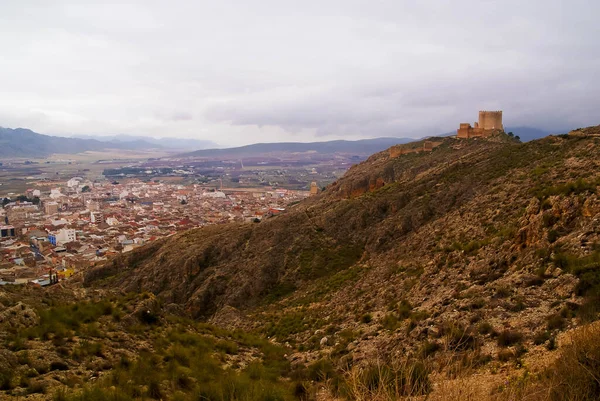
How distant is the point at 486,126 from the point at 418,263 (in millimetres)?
31134

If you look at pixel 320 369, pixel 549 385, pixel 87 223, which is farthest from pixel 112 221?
pixel 549 385

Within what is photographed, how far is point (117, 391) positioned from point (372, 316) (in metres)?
7.29

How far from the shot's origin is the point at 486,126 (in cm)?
3950

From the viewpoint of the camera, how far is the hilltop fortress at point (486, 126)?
3881 centimetres

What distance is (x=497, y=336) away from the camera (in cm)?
645

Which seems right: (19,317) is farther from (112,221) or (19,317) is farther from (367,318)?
(112,221)

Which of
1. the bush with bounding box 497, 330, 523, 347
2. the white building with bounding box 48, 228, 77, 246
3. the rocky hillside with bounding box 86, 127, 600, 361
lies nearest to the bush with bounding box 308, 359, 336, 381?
the rocky hillside with bounding box 86, 127, 600, 361

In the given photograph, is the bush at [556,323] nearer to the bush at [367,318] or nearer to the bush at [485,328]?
the bush at [485,328]

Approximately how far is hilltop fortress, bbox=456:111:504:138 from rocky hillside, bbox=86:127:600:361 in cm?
656

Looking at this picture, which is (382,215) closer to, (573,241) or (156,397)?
(573,241)

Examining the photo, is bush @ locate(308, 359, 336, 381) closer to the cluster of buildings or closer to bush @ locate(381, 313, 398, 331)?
bush @ locate(381, 313, 398, 331)

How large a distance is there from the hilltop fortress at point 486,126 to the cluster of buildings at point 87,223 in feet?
81.6

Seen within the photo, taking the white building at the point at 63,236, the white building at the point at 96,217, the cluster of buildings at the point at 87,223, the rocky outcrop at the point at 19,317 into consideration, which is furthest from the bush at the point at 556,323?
the white building at the point at 96,217

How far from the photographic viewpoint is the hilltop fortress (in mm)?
38812
